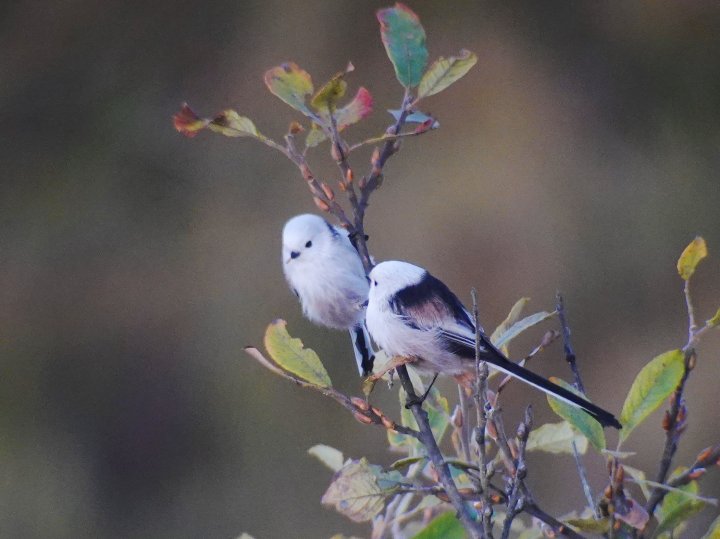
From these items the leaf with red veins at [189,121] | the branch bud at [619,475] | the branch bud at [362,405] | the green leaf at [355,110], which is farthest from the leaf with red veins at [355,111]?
the branch bud at [619,475]

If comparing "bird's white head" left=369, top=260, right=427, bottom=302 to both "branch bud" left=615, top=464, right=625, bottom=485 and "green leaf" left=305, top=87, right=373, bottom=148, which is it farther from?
"branch bud" left=615, top=464, right=625, bottom=485

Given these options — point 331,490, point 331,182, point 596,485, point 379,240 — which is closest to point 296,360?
point 331,490

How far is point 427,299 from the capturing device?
0.84m

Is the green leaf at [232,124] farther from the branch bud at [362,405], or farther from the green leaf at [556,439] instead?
the green leaf at [556,439]

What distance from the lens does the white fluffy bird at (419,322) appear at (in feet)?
2.64

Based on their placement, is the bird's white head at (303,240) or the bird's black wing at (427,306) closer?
the bird's black wing at (427,306)

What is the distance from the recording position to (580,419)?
2.03 feet

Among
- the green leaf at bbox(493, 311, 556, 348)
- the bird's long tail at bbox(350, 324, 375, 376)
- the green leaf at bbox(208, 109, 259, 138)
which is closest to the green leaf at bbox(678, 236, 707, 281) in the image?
the green leaf at bbox(493, 311, 556, 348)

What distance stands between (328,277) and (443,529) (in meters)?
0.45

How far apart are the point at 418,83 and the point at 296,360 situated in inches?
9.7

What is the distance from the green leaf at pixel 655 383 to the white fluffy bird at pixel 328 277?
1.40 feet

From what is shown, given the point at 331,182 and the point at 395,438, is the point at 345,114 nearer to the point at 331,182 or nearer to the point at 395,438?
the point at 395,438

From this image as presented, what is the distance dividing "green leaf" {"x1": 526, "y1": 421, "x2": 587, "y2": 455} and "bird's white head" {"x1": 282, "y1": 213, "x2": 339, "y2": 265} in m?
0.41

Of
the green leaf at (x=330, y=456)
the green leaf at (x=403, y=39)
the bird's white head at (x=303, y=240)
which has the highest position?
the green leaf at (x=403, y=39)
